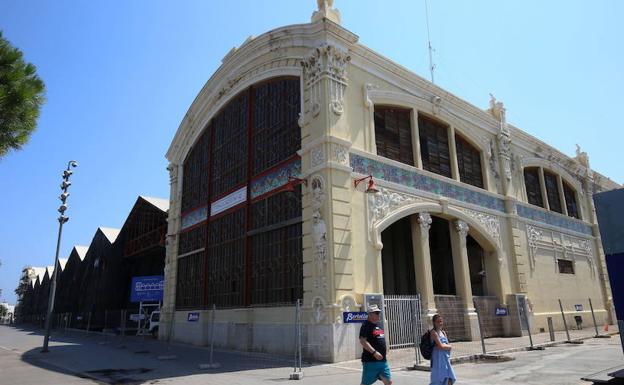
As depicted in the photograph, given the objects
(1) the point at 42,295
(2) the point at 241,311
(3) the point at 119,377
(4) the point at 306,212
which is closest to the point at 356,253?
(4) the point at 306,212

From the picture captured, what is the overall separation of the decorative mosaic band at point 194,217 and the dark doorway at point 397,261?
9.83 meters

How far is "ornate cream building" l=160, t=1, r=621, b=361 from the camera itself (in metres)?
15.6

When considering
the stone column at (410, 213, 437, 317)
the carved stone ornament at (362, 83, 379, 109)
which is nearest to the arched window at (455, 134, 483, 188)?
the stone column at (410, 213, 437, 317)

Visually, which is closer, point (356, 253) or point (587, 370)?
point (587, 370)

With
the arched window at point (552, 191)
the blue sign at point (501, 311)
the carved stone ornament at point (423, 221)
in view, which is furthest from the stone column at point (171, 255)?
the arched window at point (552, 191)

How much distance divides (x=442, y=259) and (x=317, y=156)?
12129 mm

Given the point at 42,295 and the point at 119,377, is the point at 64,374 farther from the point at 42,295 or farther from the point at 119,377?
the point at 42,295

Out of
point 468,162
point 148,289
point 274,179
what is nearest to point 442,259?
point 468,162

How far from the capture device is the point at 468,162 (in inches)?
901

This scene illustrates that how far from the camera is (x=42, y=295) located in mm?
70500

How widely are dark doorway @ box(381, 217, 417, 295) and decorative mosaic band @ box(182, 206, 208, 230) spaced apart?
9.83 m

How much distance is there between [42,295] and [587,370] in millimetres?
78926

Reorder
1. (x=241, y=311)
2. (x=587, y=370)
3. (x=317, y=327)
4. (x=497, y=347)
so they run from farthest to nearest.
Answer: (x=241, y=311) < (x=497, y=347) < (x=317, y=327) < (x=587, y=370)

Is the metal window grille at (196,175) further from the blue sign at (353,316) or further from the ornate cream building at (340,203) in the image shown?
the blue sign at (353,316)
